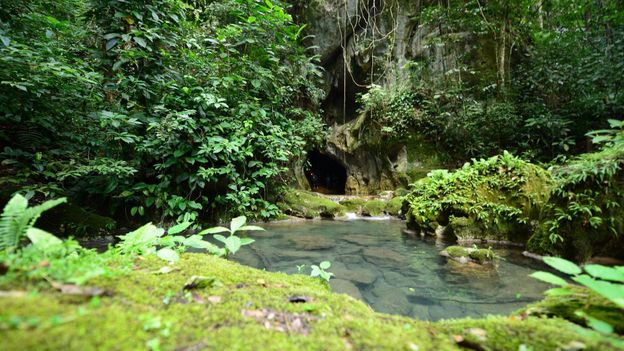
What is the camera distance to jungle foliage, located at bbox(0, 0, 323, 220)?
4121 mm

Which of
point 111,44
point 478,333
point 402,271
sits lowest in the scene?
point 402,271

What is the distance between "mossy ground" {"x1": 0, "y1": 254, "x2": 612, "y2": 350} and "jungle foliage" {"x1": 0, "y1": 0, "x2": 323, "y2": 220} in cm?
392

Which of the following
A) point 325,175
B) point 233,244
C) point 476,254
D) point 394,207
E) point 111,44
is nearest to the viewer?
point 233,244

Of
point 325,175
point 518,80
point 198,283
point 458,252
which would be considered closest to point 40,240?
point 198,283

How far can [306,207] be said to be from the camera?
893 centimetres

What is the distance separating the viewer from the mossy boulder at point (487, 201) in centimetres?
559

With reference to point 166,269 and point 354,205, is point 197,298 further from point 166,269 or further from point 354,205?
point 354,205

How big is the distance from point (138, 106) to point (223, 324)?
217 inches

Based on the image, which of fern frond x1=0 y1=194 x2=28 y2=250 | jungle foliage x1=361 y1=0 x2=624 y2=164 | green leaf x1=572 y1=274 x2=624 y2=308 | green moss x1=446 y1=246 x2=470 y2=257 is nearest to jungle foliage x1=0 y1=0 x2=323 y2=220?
fern frond x1=0 y1=194 x2=28 y2=250

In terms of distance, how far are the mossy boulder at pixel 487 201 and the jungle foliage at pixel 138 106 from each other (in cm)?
401

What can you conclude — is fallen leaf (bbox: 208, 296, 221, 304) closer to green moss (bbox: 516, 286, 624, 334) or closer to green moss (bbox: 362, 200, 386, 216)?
green moss (bbox: 516, 286, 624, 334)

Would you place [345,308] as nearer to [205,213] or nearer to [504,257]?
[504,257]

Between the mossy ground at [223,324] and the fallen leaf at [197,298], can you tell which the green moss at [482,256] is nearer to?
the mossy ground at [223,324]

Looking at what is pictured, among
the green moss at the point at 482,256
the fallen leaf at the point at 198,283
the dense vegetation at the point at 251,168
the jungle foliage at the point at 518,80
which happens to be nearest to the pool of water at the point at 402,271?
the green moss at the point at 482,256
